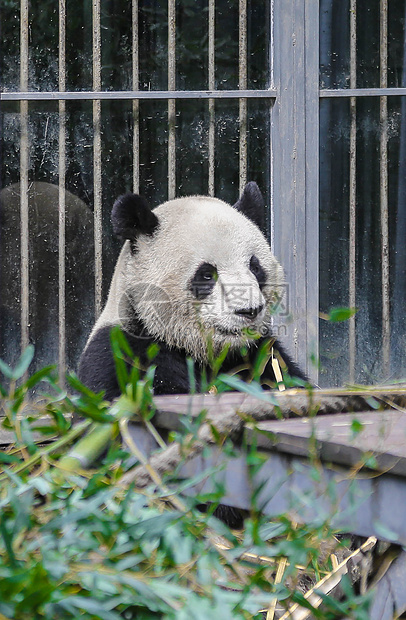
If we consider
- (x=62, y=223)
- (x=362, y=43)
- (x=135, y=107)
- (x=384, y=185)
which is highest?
(x=362, y=43)

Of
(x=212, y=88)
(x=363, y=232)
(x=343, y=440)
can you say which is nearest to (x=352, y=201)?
(x=363, y=232)

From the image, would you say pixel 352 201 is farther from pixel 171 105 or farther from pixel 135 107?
pixel 135 107

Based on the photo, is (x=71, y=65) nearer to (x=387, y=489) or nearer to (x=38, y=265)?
(x=38, y=265)

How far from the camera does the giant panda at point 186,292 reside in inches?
110

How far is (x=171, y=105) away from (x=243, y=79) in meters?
0.39

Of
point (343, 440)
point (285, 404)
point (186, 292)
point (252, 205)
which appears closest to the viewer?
point (343, 440)

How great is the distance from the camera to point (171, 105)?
3.98 metres

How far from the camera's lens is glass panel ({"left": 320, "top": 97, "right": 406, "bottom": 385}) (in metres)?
4.10

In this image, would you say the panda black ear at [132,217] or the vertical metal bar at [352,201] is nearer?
the panda black ear at [132,217]

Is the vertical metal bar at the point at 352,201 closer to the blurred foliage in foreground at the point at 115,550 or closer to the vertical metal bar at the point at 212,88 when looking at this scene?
the vertical metal bar at the point at 212,88

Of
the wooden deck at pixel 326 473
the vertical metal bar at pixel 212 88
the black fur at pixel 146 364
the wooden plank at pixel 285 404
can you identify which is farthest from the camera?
the vertical metal bar at pixel 212 88

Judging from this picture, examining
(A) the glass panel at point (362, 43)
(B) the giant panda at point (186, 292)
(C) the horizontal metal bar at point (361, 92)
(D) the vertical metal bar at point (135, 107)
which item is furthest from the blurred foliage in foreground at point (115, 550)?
(A) the glass panel at point (362, 43)

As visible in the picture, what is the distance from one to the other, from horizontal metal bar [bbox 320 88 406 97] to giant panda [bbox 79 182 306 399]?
1.28 metres

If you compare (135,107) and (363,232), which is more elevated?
(135,107)
